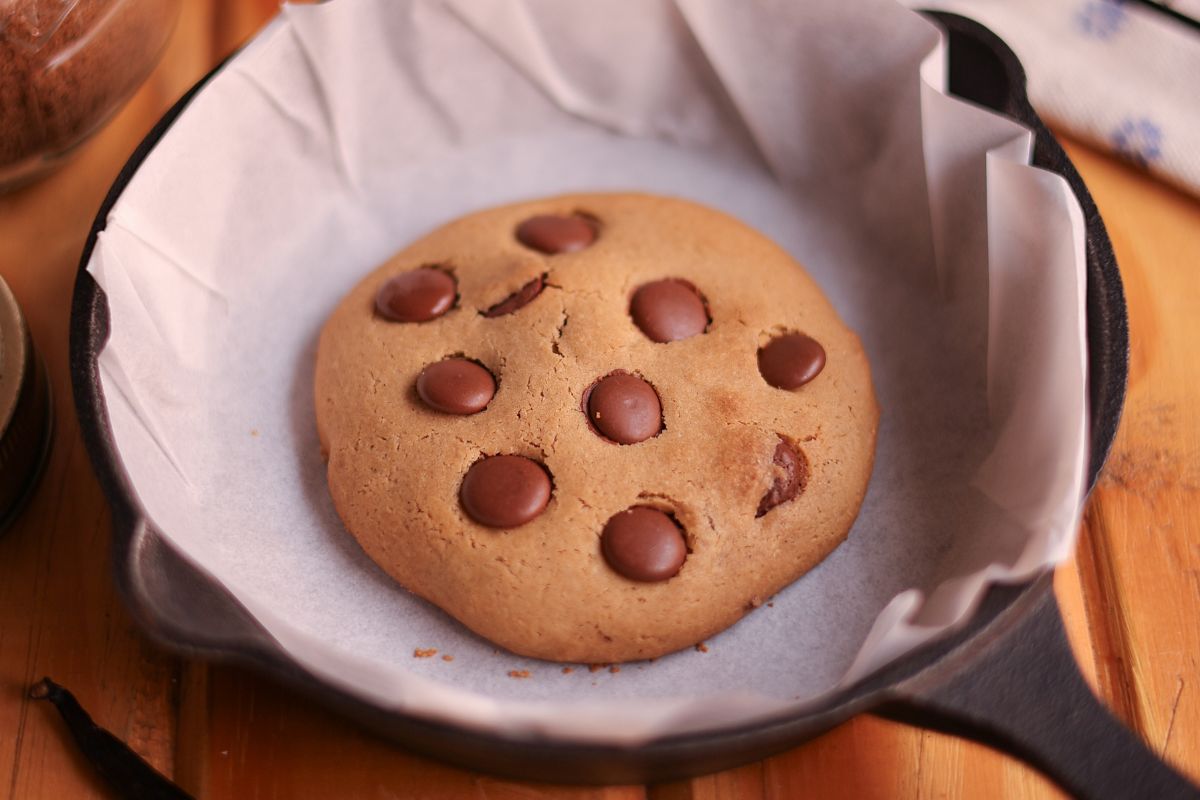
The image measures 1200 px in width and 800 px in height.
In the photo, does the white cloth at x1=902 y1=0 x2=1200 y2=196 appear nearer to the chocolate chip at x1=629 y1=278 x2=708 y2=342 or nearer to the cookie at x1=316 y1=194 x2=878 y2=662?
the cookie at x1=316 y1=194 x2=878 y2=662

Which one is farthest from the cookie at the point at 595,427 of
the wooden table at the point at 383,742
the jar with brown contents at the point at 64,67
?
the jar with brown contents at the point at 64,67

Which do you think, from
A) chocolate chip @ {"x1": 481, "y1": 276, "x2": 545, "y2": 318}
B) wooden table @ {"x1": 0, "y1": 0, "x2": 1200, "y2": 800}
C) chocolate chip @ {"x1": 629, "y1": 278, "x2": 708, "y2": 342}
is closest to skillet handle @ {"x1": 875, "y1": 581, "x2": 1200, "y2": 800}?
wooden table @ {"x1": 0, "y1": 0, "x2": 1200, "y2": 800}

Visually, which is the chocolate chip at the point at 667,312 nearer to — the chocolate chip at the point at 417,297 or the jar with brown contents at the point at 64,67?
the chocolate chip at the point at 417,297

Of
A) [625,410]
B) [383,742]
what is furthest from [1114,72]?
[383,742]

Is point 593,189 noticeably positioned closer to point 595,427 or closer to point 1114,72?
point 595,427

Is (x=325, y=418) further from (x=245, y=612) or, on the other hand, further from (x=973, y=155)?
(x=973, y=155)


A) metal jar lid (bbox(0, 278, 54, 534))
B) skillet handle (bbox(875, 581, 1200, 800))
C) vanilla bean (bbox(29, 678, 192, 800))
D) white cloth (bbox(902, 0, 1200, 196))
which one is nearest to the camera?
skillet handle (bbox(875, 581, 1200, 800))
